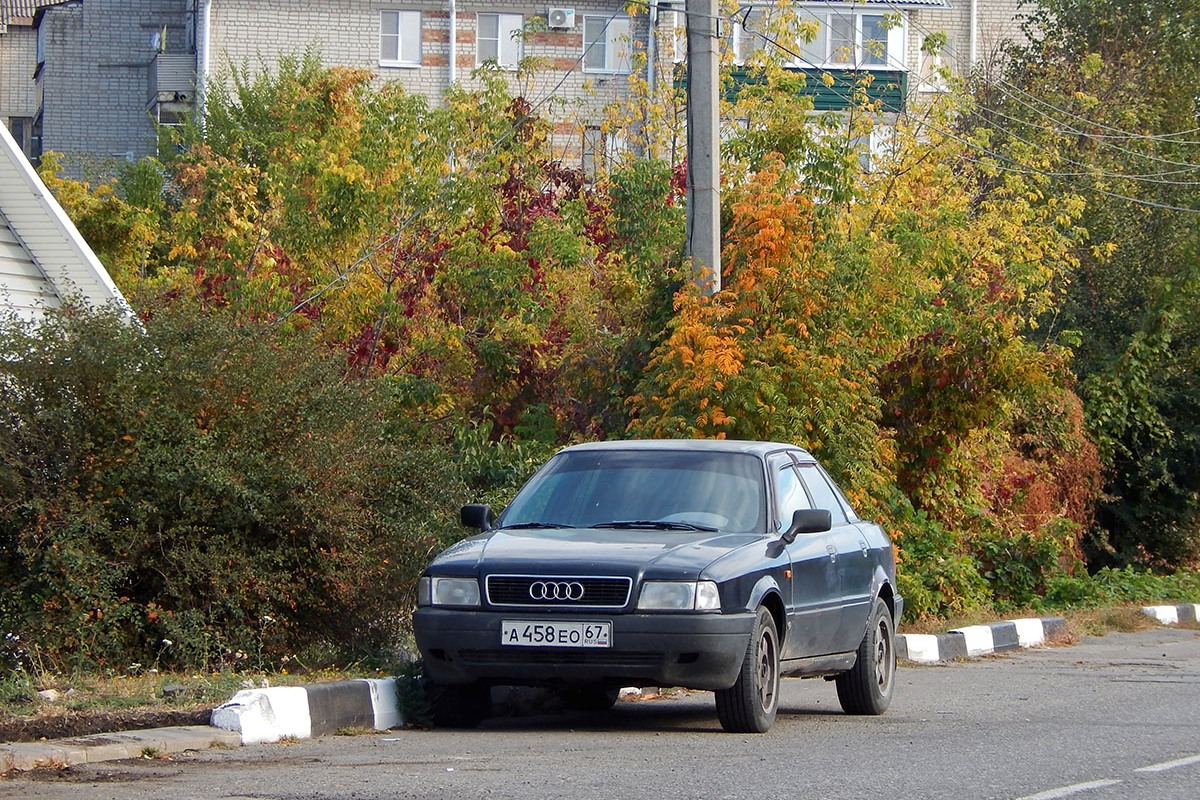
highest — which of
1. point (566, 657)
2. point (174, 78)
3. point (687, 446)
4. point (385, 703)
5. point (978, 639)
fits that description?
point (174, 78)

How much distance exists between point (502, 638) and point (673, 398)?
5.48 m

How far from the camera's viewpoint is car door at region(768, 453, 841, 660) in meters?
9.48

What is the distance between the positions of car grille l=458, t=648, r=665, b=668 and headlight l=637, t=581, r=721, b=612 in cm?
24

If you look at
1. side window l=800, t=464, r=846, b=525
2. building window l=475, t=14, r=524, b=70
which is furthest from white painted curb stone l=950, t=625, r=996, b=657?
building window l=475, t=14, r=524, b=70

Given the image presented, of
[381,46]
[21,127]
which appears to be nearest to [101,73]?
[21,127]

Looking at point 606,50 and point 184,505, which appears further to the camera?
point 606,50

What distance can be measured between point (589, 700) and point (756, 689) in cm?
199

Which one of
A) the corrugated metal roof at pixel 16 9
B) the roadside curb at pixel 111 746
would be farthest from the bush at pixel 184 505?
the corrugated metal roof at pixel 16 9

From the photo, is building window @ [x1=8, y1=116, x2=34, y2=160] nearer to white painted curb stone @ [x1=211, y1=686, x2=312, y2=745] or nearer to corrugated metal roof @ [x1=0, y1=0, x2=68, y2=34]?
corrugated metal roof @ [x1=0, y1=0, x2=68, y2=34]

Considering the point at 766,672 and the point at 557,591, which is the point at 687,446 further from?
the point at 557,591

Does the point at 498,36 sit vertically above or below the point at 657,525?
above

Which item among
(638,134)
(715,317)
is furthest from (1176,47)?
(715,317)

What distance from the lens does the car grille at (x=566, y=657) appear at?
336 inches

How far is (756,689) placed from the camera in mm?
8859
